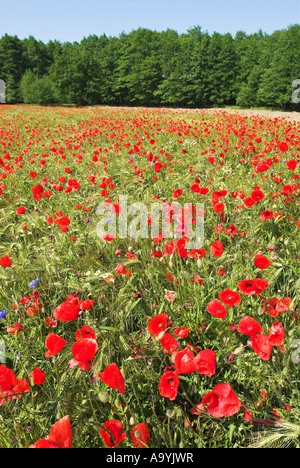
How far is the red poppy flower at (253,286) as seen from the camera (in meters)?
1.31

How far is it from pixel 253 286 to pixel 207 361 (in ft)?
1.50

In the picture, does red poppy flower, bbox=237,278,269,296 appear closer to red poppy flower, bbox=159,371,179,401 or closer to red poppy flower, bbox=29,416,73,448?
red poppy flower, bbox=159,371,179,401

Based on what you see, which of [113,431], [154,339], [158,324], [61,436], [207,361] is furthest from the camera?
[154,339]

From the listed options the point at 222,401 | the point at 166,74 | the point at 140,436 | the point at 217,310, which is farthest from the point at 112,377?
the point at 166,74

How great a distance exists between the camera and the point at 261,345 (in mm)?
1135

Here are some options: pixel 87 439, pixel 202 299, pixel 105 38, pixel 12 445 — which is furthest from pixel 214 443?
pixel 105 38

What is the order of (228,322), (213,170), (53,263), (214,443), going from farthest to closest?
(213,170), (53,263), (228,322), (214,443)

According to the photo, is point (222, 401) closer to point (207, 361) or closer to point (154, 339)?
point (207, 361)

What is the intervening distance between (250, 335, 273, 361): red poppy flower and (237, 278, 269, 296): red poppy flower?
0.72 feet

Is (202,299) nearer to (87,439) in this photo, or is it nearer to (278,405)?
(278,405)

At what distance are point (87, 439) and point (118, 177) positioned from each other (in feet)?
11.7

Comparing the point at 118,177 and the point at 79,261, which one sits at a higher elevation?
the point at 118,177

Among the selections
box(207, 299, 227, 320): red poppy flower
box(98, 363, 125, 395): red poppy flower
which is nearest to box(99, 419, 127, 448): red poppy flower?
box(98, 363, 125, 395): red poppy flower

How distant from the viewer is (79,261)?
223 cm
